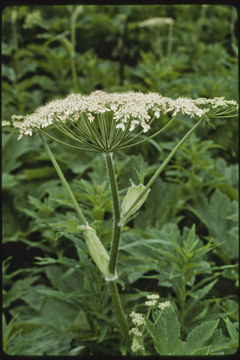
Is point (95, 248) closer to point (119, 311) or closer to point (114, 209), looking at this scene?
point (114, 209)

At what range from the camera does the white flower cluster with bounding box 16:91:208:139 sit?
1109 mm

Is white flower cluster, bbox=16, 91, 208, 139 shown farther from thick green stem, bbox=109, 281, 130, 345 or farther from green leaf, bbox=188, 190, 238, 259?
green leaf, bbox=188, 190, 238, 259

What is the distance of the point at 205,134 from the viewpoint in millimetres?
3064

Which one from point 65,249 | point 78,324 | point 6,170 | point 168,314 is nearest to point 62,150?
point 6,170

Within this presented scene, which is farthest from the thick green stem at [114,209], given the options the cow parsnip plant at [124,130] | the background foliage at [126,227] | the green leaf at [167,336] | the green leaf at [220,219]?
the green leaf at [220,219]

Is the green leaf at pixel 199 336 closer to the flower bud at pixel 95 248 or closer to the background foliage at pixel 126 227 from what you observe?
the background foliage at pixel 126 227

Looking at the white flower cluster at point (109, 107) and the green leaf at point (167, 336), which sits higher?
the white flower cluster at point (109, 107)

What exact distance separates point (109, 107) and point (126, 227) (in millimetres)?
597

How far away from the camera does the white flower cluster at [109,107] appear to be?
1.11 meters

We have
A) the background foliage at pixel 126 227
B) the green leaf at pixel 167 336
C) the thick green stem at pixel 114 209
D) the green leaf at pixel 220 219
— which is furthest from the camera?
the green leaf at pixel 220 219

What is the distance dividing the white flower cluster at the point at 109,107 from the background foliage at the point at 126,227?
30cm

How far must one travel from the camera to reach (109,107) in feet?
3.91

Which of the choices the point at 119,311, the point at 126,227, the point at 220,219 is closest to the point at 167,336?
the point at 119,311

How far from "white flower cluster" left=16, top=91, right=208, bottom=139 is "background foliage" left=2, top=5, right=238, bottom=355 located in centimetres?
30
